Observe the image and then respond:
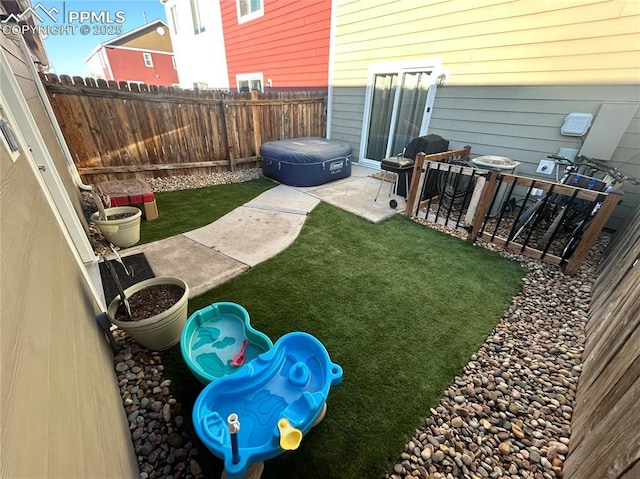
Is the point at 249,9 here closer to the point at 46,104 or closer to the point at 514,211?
the point at 46,104

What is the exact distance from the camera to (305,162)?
4812mm

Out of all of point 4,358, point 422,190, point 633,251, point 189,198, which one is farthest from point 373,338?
point 189,198

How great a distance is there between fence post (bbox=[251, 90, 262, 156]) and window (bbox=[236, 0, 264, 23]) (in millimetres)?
3454

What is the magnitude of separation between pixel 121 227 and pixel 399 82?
17.3ft

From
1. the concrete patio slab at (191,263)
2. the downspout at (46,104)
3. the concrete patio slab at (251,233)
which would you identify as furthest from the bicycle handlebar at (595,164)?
the downspout at (46,104)

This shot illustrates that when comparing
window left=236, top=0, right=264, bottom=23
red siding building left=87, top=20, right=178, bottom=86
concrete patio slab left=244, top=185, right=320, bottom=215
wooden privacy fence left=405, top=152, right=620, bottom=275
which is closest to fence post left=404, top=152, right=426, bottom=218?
wooden privacy fence left=405, top=152, right=620, bottom=275

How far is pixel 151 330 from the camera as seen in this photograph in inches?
63.9

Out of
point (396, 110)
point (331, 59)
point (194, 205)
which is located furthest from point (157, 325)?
point (331, 59)

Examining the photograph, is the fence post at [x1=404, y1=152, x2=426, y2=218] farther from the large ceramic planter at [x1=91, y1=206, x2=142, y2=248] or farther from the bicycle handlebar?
the large ceramic planter at [x1=91, y1=206, x2=142, y2=248]

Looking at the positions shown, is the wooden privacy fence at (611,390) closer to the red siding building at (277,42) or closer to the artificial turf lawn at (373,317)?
the artificial turf lawn at (373,317)

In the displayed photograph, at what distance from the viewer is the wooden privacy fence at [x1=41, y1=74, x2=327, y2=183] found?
4105 millimetres

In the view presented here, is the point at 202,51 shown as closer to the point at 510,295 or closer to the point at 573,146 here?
the point at 573,146

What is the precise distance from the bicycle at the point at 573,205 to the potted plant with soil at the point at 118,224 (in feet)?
14.1
